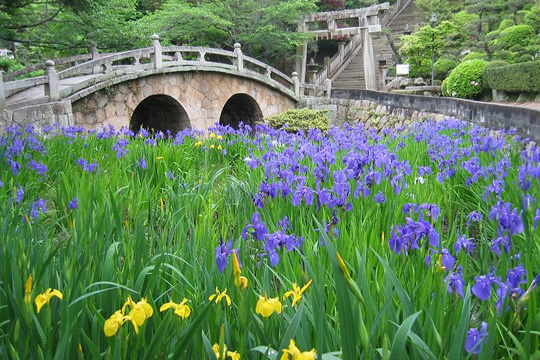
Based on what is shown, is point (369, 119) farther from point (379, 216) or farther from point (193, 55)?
point (379, 216)

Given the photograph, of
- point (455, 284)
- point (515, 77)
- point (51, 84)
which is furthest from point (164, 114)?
point (455, 284)

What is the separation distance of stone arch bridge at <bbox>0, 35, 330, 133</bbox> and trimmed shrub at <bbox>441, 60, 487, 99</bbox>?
459cm

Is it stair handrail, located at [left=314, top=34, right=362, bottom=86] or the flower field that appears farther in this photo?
stair handrail, located at [left=314, top=34, right=362, bottom=86]

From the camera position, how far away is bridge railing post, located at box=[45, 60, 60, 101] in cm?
974

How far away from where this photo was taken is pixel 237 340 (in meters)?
1.36

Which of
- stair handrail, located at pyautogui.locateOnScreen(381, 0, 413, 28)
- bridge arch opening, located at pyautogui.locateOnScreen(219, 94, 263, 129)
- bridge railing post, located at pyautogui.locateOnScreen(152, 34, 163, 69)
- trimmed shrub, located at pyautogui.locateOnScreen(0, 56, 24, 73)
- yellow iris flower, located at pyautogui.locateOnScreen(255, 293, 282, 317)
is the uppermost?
stair handrail, located at pyautogui.locateOnScreen(381, 0, 413, 28)

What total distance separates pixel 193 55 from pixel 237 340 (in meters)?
21.1

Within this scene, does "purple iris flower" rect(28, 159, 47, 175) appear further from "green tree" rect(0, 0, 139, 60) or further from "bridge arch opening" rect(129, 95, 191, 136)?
"bridge arch opening" rect(129, 95, 191, 136)

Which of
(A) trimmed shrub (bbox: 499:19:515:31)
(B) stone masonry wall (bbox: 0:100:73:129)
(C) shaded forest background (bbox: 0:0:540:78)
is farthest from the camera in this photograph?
(A) trimmed shrub (bbox: 499:19:515:31)

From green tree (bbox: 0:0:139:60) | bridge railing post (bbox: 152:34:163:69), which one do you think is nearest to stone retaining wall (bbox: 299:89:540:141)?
bridge railing post (bbox: 152:34:163:69)

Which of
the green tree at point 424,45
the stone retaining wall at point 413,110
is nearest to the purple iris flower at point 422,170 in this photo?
the stone retaining wall at point 413,110

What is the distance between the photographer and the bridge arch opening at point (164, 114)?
14.1m

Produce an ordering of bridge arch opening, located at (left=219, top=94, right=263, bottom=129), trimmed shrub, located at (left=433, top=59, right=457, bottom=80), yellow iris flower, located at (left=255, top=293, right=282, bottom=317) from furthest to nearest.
A: trimmed shrub, located at (left=433, top=59, right=457, bottom=80)
bridge arch opening, located at (left=219, top=94, right=263, bottom=129)
yellow iris flower, located at (left=255, top=293, right=282, bottom=317)

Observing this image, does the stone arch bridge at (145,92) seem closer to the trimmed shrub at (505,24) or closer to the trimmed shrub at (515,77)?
the trimmed shrub at (515,77)
